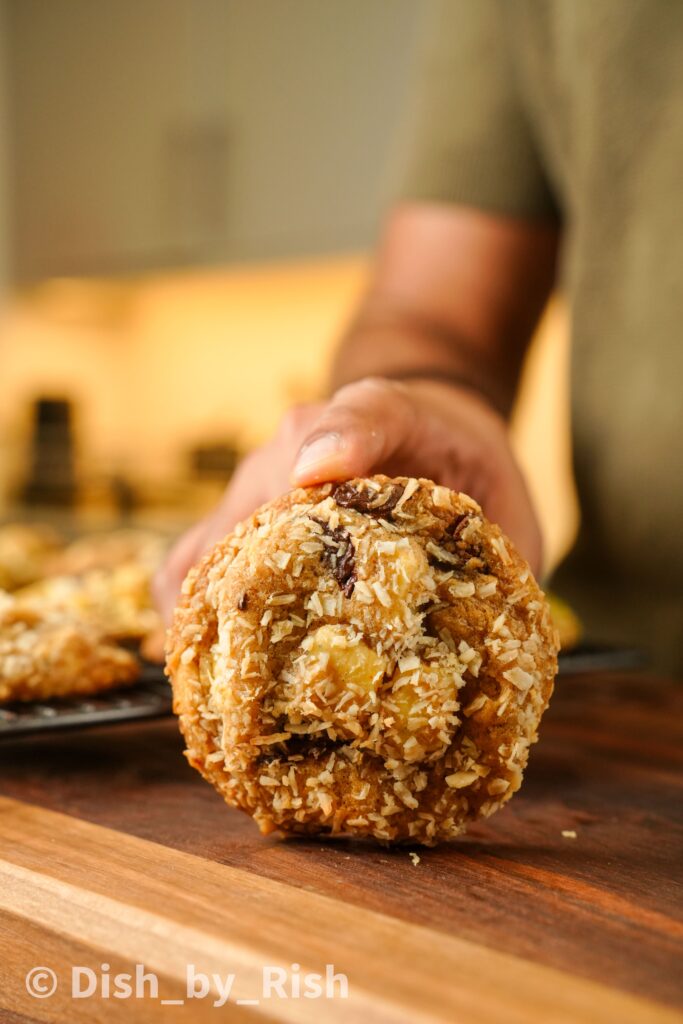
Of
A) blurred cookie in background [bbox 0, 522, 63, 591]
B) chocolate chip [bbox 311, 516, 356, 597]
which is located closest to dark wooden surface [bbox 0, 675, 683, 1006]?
chocolate chip [bbox 311, 516, 356, 597]

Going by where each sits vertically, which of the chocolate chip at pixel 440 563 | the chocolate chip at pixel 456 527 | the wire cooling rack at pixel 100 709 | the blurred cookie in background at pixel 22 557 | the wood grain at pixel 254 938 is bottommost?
the blurred cookie in background at pixel 22 557

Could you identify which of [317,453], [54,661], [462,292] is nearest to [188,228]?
[462,292]

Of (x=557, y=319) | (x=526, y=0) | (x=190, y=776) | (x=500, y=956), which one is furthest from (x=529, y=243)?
(x=557, y=319)

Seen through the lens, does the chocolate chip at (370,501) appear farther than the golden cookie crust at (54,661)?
No

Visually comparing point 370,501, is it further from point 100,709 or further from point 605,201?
point 605,201

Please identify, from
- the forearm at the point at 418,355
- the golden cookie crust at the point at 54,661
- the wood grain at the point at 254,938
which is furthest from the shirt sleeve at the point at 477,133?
the wood grain at the point at 254,938

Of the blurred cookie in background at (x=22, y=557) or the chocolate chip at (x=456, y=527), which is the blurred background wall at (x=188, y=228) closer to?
the blurred cookie in background at (x=22, y=557)

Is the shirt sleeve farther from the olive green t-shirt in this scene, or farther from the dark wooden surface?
the dark wooden surface

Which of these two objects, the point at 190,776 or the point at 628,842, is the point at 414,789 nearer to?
the point at 628,842
